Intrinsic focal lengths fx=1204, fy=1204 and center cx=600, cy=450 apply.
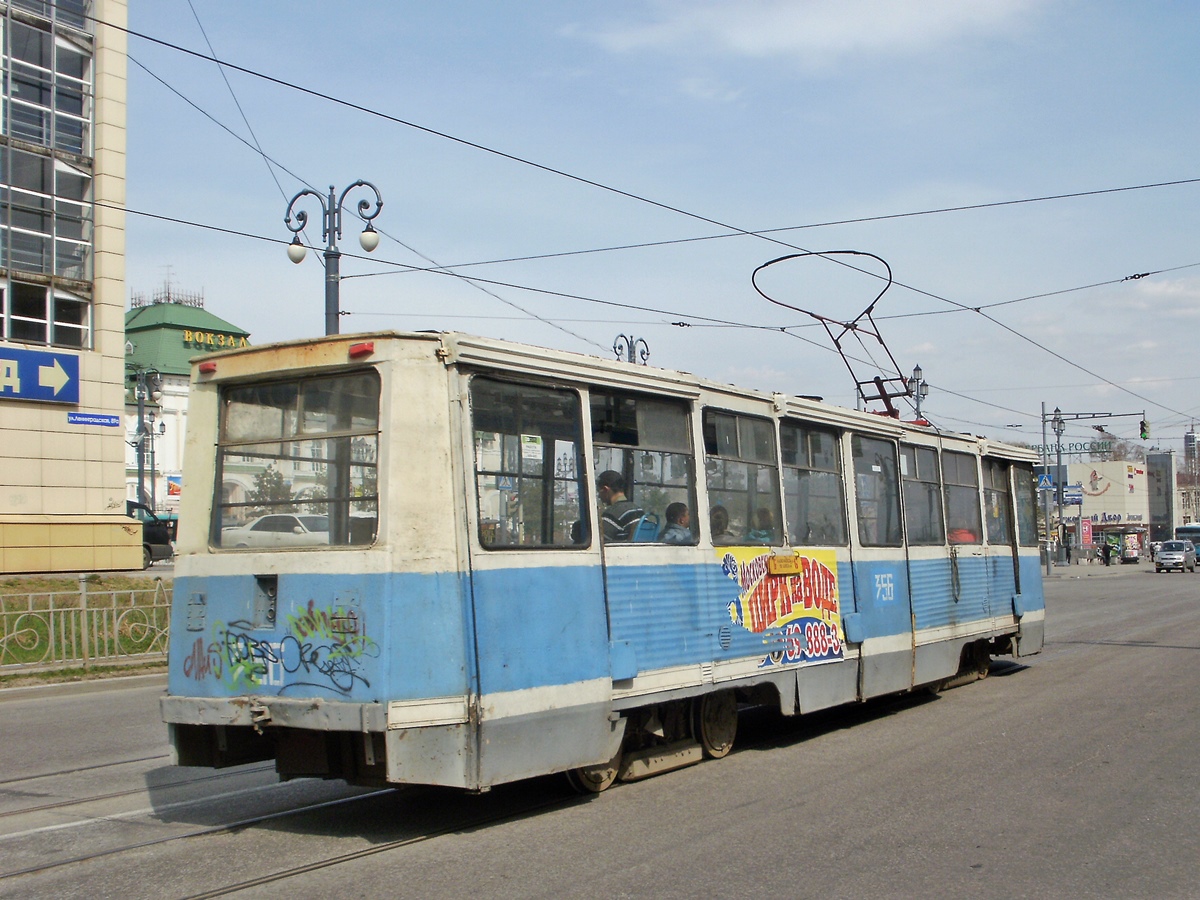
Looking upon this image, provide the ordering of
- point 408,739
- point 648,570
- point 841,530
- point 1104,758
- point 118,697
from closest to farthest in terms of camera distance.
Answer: point 408,739, point 648,570, point 1104,758, point 841,530, point 118,697

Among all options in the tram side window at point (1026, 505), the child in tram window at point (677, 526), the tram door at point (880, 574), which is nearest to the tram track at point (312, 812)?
the tram door at point (880, 574)

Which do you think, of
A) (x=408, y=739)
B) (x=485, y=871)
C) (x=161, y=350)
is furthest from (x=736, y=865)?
(x=161, y=350)

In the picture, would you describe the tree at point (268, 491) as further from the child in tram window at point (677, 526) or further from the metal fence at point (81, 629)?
the metal fence at point (81, 629)

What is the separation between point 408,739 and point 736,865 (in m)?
1.81

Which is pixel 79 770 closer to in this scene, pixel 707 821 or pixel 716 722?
pixel 716 722

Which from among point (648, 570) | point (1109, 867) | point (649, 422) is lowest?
point (1109, 867)

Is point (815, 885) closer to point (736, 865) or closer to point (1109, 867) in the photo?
point (736, 865)

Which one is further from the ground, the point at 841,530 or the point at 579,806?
the point at 841,530

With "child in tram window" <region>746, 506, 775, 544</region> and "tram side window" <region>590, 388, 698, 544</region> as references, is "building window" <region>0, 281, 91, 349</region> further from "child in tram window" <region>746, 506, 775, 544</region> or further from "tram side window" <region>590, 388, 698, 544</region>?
"tram side window" <region>590, 388, 698, 544</region>

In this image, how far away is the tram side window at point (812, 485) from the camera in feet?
32.3

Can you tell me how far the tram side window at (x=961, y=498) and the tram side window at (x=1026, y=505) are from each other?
1.43 metres

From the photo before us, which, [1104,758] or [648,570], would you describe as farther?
[1104,758]

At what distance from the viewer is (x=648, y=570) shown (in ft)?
26.0

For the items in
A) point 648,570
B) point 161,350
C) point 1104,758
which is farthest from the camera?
point 161,350
